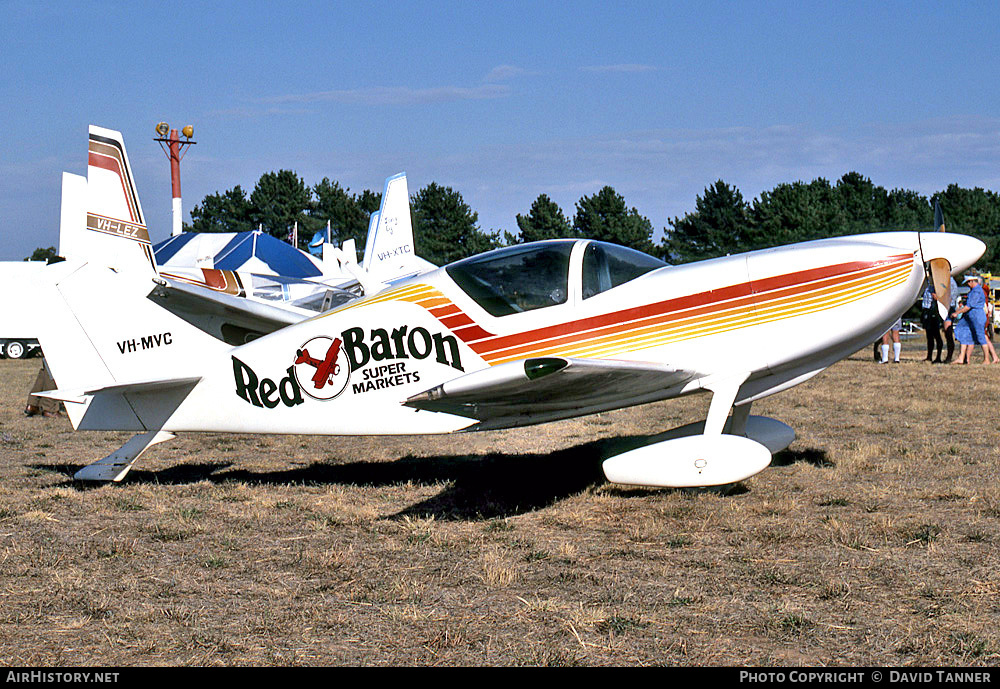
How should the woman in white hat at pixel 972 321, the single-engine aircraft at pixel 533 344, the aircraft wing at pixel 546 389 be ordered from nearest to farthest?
the aircraft wing at pixel 546 389
the single-engine aircraft at pixel 533 344
the woman in white hat at pixel 972 321

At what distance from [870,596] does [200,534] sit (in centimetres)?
412

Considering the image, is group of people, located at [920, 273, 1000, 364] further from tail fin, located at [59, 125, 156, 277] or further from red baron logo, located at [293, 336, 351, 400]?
tail fin, located at [59, 125, 156, 277]

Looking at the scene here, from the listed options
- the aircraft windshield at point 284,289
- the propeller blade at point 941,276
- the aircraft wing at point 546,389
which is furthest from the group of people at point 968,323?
the aircraft wing at point 546,389

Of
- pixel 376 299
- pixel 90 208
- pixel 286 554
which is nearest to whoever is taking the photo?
pixel 286 554

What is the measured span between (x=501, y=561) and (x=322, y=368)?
2.52 meters

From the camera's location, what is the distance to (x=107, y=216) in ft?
24.6

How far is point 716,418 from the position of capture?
20.0 feet

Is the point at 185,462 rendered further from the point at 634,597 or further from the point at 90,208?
the point at 634,597

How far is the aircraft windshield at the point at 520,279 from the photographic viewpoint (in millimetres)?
6340

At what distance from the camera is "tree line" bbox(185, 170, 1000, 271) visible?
54844mm

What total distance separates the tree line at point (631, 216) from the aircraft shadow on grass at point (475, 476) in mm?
35895

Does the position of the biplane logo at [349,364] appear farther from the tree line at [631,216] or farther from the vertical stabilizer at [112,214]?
the tree line at [631,216]

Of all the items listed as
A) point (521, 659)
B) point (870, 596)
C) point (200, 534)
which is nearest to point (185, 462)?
point (200, 534)

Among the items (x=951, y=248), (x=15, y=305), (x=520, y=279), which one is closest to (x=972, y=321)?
(x=951, y=248)
